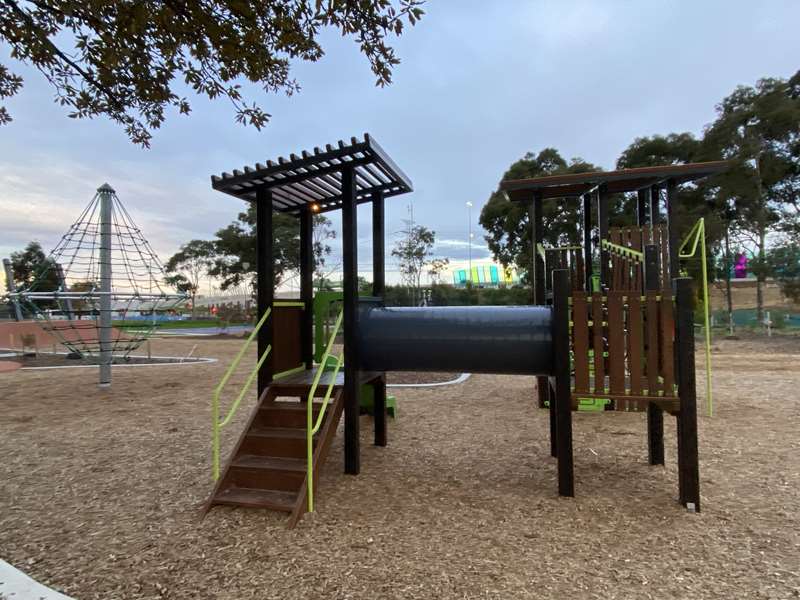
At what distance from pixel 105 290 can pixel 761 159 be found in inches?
1097

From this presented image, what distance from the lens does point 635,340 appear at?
385cm

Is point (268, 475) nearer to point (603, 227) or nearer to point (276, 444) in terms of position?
point (276, 444)

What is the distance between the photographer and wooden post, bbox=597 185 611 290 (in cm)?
638

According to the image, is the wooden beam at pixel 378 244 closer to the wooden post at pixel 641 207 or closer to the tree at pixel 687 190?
the wooden post at pixel 641 207

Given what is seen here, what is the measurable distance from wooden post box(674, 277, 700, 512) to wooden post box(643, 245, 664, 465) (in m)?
0.69

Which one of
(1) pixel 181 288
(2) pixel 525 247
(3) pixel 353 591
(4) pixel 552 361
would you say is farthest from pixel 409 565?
(1) pixel 181 288

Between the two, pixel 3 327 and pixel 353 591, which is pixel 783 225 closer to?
pixel 353 591

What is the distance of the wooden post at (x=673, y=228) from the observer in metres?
5.86

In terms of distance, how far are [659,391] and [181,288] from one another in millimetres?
51214

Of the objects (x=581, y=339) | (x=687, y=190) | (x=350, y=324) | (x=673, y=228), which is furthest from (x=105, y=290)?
(x=687, y=190)

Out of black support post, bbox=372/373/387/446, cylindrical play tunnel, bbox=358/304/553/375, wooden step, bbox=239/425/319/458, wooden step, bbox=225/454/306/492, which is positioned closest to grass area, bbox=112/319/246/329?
black support post, bbox=372/373/387/446

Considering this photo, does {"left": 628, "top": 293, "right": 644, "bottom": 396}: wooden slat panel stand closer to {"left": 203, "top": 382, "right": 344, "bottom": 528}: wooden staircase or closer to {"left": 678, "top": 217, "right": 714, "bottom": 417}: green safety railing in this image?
{"left": 678, "top": 217, "right": 714, "bottom": 417}: green safety railing

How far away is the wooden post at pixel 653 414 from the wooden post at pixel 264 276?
153 inches

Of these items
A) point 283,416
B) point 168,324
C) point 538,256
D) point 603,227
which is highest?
point 603,227
